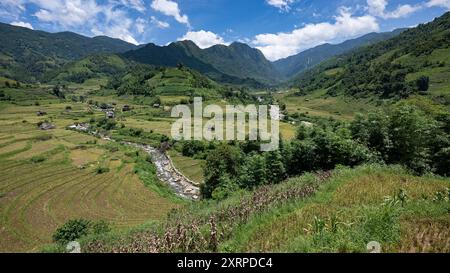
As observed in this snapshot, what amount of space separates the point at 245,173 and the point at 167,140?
185 ft

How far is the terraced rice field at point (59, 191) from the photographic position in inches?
1693

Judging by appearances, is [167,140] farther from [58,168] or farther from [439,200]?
[439,200]

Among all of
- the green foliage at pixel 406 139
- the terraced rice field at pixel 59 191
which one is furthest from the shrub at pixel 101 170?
the green foliage at pixel 406 139

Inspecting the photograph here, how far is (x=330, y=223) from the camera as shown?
29.4 feet

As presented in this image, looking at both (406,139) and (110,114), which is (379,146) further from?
(110,114)

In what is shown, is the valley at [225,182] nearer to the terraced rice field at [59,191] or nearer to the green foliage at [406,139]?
the green foliage at [406,139]

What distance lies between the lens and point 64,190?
58000mm

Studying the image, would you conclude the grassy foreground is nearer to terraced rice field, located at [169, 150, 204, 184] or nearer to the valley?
the valley

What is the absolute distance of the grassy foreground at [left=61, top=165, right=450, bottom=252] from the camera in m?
7.34

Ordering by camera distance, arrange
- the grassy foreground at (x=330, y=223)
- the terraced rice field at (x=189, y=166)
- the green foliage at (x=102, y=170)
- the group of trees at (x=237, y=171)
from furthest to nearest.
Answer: the green foliage at (x=102, y=170) < the terraced rice field at (x=189, y=166) < the group of trees at (x=237, y=171) < the grassy foreground at (x=330, y=223)

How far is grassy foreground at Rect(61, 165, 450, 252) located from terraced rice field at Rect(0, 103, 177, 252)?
82.4 ft

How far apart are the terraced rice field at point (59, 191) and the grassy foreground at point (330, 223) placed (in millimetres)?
25108

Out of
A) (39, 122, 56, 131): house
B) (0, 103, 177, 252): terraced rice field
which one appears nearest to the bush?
(0, 103, 177, 252): terraced rice field
